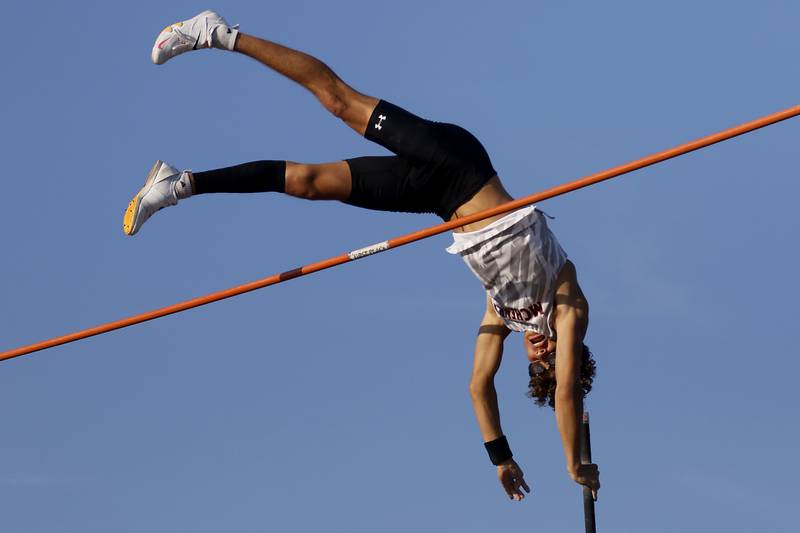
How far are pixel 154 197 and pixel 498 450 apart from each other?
9.62 ft

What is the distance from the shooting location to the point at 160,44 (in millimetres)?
10398

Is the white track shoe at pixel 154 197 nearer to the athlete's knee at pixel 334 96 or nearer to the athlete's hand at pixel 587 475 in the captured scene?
the athlete's knee at pixel 334 96

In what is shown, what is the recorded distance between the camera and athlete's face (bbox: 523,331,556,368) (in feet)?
36.4

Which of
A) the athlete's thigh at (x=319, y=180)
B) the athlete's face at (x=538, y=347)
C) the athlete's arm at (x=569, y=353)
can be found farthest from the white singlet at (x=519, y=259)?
the athlete's thigh at (x=319, y=180)

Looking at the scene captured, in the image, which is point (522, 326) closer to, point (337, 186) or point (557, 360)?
point (557, 360)

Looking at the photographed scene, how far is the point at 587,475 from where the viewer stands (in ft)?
36.2

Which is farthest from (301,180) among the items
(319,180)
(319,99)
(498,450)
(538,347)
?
(498,450)

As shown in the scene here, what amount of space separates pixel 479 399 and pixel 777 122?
9.93ft

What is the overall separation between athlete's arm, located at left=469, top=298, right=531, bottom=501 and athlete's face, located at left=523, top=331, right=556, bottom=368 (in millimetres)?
214

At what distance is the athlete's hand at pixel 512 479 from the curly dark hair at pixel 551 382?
0.48m

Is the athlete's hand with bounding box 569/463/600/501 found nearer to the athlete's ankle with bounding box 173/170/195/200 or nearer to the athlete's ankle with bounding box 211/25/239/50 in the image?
the athlete's ankle with bounding box 173/170/195/200

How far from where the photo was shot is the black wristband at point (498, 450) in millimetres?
11461

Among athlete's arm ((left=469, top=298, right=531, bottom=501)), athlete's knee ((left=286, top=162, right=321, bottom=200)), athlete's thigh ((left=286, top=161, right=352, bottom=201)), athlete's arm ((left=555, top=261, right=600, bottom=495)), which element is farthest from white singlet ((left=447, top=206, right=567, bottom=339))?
athlete's knee ((left=286, top=162, right=321, bottom=200))

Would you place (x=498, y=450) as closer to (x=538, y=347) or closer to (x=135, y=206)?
(x=538, y=347)
